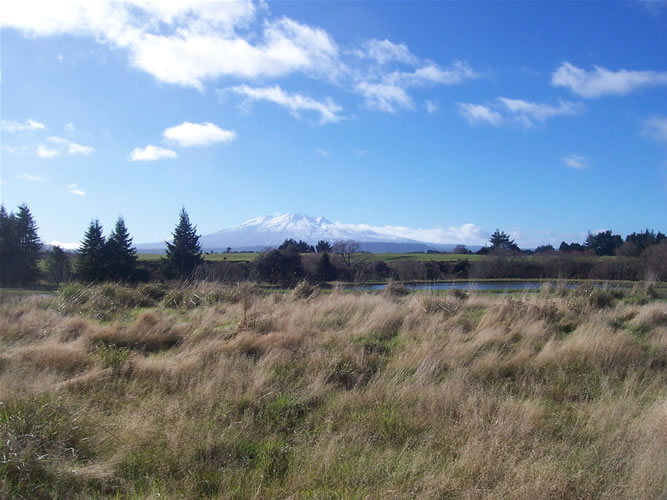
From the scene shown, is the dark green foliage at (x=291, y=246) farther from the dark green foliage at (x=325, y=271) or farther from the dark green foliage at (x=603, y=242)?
the dark green foliage at (x=603, y=242)

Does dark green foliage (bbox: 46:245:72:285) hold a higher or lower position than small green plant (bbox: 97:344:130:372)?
higher

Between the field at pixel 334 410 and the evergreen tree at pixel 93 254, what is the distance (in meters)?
26.7

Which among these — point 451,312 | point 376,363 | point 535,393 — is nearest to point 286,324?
point 376,363

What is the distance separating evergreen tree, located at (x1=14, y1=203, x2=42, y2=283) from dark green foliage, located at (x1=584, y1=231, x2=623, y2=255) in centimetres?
3917

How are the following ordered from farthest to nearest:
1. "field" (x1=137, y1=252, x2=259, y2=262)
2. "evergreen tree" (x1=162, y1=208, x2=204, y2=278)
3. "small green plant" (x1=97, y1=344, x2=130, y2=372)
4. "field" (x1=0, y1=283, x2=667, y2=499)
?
1. "evergreen tree" (x1=162, y1=208, x2=204, y2=278)
2. "field" (x1=137, y1=252, x2=259, y2=262)
3. "small green plant" (x1=97, y1=344, x2=130, y2=372)
4. "field" (x1=0, y1=283, x2=667, y2=499)

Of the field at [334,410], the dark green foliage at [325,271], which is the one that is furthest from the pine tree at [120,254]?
the field at [334,410]

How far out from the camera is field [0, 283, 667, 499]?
122 inches

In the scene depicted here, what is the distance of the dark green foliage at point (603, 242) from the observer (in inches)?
1131

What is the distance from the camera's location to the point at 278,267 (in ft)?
59.7

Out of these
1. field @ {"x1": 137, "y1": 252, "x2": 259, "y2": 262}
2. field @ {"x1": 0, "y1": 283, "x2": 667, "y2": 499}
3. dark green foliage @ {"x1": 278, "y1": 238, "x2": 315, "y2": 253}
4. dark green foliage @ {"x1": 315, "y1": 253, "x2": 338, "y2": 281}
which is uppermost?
dark green foliage @ {"x1": 278, "y1": 238, "x2": 315, "y2": 253}

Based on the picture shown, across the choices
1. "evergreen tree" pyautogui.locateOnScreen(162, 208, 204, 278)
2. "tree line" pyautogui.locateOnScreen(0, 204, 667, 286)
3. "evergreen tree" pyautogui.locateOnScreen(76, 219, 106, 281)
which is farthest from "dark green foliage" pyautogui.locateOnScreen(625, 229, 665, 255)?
"evergreen tree" pyautogui.locateOnScreen(76, 219, 106, 281)

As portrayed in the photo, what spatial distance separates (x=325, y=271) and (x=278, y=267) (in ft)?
11.8

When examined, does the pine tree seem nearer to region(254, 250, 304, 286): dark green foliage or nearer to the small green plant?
region(254, 250, 304, 286): dark green foliage

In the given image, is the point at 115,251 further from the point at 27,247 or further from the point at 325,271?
the point at 325,271
